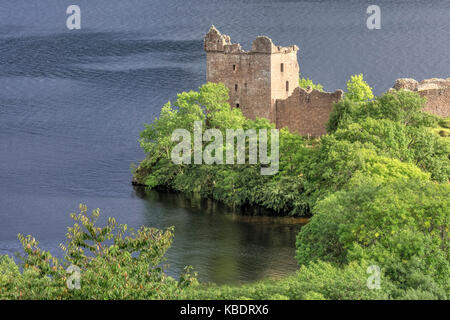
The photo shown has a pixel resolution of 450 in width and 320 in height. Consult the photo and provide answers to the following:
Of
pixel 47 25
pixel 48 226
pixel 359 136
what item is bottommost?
pixel 48 226

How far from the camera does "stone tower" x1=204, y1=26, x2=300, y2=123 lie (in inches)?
4104

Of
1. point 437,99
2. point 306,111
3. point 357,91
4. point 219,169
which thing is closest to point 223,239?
point 219,169

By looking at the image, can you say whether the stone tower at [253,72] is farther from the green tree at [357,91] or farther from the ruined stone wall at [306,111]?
the green tree at [357,91]

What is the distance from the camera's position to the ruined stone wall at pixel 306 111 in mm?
102875

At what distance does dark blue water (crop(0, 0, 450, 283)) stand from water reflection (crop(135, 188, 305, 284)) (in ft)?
0.39

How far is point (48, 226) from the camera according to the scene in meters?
88.9

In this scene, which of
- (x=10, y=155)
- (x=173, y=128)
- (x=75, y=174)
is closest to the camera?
(x=173, y=128)

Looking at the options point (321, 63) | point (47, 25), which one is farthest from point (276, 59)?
point (47, 25)

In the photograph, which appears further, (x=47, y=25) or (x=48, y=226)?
(x=47, y=25)

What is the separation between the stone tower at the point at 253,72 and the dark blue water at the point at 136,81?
1202 centimetres

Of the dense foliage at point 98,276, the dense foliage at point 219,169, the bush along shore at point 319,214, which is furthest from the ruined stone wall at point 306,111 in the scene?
the dense foliage at point 98,276
